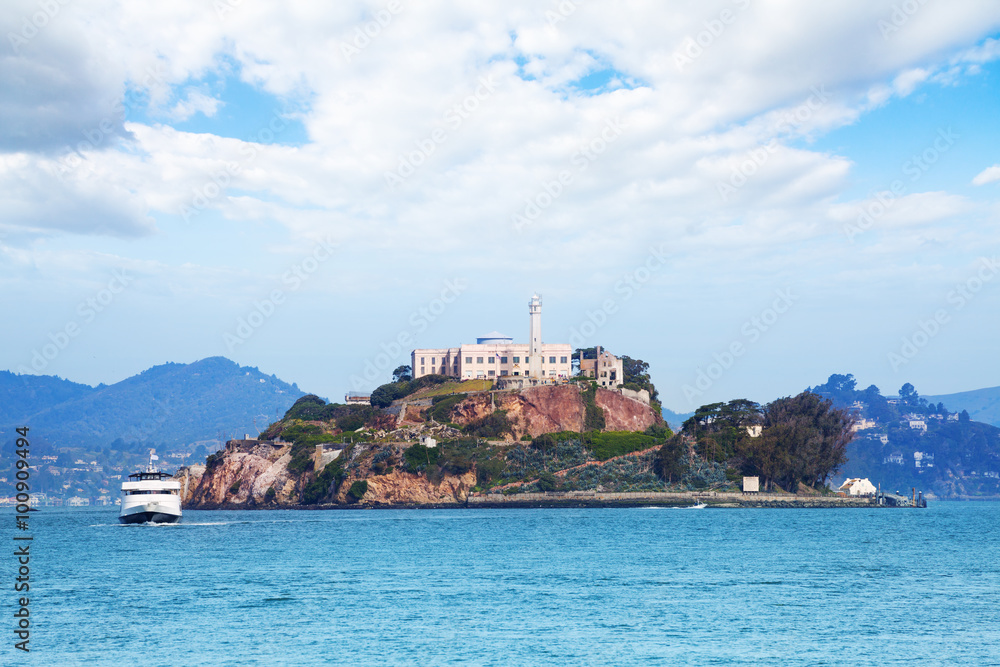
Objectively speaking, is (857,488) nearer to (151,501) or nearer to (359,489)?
(359,489)

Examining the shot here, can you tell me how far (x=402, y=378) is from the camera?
158500 mm

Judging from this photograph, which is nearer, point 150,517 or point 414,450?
point 150,517

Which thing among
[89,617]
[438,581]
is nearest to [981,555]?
[438,581]

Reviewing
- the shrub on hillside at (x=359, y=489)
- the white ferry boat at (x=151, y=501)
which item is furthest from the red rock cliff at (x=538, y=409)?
the white ferry boat at (x=151, y=501)

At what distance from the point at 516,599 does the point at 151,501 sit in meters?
51.1

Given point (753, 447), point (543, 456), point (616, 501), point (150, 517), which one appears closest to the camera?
point (150, 517)

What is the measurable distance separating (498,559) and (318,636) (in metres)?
22.6

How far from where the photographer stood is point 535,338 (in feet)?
456

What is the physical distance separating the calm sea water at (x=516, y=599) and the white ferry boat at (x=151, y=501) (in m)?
10.0

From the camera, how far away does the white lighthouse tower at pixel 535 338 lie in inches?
5428

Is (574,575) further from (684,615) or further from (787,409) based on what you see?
(787,409)

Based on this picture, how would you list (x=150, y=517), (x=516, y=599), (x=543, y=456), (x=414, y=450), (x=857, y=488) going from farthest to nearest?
(x=857, y=488) < (x=543, y=456) < (x=414, y=450) < (x=150, y=517) < (x=516, y=599)

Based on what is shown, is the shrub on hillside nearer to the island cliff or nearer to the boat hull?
the island cliff

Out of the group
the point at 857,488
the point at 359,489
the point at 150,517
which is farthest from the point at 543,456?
the point at 150,517
